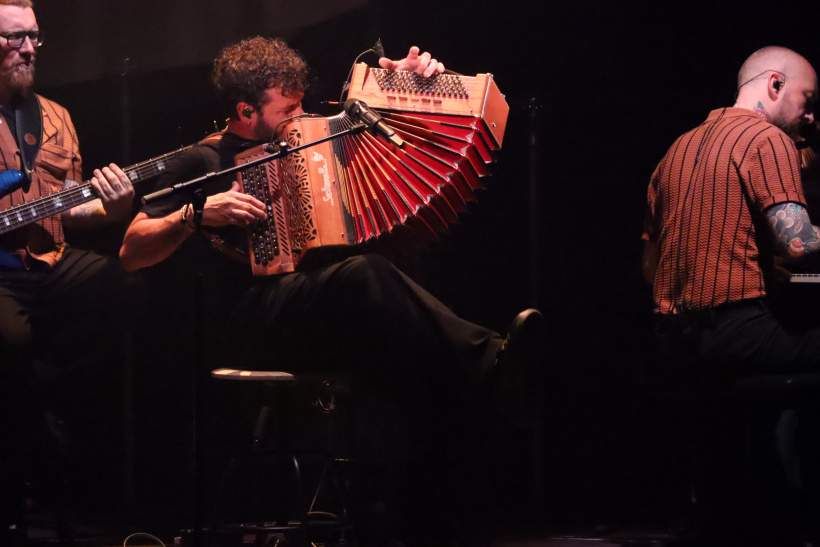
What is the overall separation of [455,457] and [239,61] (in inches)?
63.2

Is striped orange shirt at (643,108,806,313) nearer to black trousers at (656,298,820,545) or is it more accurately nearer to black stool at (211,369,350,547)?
black trousers at (656,298,820,545)

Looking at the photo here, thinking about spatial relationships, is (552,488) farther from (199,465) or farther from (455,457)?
(199,465)

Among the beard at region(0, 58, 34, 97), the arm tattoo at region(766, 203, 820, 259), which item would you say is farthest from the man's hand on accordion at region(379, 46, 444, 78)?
the beard at region(0, 58, 34, 97)

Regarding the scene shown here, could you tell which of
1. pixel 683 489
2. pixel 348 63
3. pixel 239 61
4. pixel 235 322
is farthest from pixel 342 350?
pixel 683 489

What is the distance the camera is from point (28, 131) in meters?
3.18

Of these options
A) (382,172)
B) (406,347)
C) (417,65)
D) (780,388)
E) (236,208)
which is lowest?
(780,388)

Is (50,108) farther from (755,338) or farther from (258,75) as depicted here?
(755,338)

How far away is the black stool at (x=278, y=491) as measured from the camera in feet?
8.64

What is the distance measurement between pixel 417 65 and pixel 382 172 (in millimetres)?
404

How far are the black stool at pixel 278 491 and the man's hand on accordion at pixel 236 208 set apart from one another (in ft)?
1.47

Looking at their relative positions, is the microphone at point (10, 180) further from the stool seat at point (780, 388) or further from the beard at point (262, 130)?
the stool seat at point (780, 388)

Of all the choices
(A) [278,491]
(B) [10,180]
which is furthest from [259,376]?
(B) [10,180]

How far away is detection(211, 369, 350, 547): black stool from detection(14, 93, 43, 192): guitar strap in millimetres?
1153

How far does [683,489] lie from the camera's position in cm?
387
